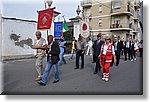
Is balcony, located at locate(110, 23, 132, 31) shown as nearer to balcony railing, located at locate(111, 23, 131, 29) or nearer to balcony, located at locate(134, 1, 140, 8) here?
balcony railing, located at locate(111, 23, 131, 29)

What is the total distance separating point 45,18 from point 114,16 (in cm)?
158

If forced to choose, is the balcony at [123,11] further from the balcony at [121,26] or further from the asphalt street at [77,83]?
the asphalt street at [77,83]

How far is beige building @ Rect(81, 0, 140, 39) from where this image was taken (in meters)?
5.14

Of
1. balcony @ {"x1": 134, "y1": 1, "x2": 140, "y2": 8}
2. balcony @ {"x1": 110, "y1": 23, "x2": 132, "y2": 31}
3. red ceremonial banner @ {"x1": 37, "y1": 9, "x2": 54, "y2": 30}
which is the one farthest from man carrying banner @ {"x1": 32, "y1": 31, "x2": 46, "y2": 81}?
balcony @ {"x1": 134, "y1": 1, "x2": 140, "y2": 8}

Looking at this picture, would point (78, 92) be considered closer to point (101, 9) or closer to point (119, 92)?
point (119, 92)

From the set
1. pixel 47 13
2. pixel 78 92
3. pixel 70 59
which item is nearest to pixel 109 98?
pixel 78 92

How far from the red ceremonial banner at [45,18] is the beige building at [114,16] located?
772mm

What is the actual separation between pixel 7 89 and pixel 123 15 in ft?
9.92

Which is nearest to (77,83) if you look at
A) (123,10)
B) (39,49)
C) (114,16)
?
(39,49)

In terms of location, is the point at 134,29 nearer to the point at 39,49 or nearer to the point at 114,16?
the point at 114,16

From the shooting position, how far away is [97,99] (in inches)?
175

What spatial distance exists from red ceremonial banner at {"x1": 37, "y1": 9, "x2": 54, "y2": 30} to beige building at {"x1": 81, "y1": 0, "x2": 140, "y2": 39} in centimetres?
77

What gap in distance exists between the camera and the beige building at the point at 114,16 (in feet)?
16.9

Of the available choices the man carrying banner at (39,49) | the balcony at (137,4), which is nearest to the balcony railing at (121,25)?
the balcony at (137,4)
